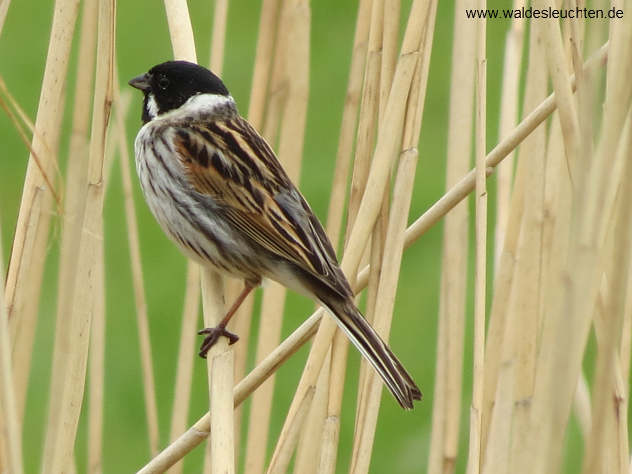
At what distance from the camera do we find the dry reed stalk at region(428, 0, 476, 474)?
271cm

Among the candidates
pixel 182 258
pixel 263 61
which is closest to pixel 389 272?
pixel 263 61

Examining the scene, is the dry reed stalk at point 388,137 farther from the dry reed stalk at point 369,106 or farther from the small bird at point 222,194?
the small bird at point 222,194

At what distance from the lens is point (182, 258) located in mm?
5883

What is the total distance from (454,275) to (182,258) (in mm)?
3318

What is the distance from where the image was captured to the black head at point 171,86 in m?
3.28

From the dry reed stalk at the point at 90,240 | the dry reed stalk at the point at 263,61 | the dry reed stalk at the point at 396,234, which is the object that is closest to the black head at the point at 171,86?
the dry reed stalk at the point at 263,61

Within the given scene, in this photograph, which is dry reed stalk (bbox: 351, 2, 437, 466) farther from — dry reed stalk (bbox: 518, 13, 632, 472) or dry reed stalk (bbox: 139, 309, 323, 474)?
dry reed stalk (bbox: 518, 13, 632, 472)

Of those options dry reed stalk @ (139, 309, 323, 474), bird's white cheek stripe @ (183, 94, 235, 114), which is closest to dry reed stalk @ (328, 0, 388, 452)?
dry reed stalk @ (139, 309, 323, 474)

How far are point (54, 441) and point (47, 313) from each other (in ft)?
12.6

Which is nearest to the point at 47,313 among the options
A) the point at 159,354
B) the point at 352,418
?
the point at 159,354

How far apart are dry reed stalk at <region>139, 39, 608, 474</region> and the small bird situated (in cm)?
48

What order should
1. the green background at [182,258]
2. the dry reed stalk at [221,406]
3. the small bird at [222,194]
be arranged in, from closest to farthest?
the dry reed stalk at [221,406], the small bird at [222,194], the green background at [182,258]

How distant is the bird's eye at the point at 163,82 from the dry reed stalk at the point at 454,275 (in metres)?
1.02

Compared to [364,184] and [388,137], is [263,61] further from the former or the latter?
[388,137]
